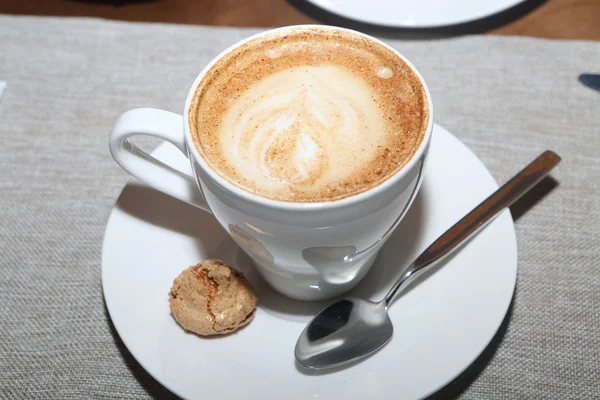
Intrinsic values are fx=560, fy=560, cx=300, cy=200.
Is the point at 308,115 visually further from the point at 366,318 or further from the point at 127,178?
the point at 127,178

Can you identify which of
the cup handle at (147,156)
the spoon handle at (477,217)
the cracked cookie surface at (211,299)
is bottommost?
the cracked cookie surface at (211,299)

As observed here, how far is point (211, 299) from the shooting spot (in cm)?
84

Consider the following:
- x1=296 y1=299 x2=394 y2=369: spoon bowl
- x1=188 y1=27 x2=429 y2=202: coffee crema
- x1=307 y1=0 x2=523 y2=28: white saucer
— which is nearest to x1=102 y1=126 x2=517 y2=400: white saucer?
x1=296 y1=299 x2=394 y2=369: spoon bowl

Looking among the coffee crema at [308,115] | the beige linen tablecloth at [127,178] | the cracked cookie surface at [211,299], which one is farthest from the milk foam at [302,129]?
the beige linen tablecloth at [127,178]

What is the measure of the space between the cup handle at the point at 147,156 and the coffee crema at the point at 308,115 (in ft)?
0.12

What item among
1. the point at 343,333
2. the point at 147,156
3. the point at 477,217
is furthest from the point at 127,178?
the point at 477,217

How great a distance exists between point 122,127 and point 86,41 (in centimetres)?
72

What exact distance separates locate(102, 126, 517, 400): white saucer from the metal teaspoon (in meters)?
0.02

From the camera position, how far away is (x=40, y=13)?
1.51 m

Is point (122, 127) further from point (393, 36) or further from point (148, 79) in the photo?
point (393, 36)

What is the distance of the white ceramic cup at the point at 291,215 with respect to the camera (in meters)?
0.70

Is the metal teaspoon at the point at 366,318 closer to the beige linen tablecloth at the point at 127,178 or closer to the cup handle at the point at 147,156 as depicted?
the beige linen tablecloth at the point at 127,178

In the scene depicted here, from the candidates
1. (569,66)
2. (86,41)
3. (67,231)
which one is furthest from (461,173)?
(86,41)

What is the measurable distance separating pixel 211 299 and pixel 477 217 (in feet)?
1.48
